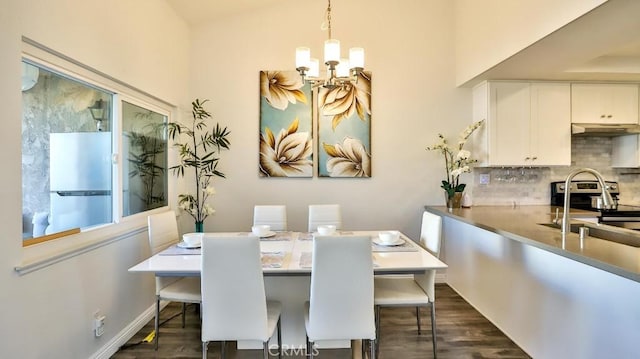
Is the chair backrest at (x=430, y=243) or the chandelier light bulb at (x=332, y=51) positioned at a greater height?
the chandelier light bulb at (x=332, y=51)

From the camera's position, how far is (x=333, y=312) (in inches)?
74.8

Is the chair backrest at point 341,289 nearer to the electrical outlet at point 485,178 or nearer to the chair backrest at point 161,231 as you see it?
Result: the chair backrest at point 161,231

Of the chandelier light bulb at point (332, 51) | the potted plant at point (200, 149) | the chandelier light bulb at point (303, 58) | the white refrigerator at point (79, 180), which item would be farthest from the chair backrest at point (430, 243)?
the white refrigerator at point (79, 180)

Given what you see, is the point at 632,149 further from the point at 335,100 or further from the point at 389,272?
the point at 389,272

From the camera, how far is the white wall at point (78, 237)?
1.68m

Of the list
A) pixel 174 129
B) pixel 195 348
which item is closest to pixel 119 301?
pixel 195 348

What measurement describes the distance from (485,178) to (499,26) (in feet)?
5.56

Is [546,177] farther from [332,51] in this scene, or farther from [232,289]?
[232,289]

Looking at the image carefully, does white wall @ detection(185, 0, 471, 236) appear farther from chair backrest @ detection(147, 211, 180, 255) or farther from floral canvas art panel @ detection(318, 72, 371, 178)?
chair backrest @ detection(147, 211, 180, 255)

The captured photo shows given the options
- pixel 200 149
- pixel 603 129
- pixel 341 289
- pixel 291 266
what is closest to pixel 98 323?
pixel 291 266

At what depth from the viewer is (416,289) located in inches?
98.7

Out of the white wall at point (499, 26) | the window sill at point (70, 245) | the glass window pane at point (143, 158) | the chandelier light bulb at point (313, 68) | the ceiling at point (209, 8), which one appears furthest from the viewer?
the ceiling at point (209, 8)

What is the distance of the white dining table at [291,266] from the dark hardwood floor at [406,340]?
0.30 meters

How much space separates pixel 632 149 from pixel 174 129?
196 inches
